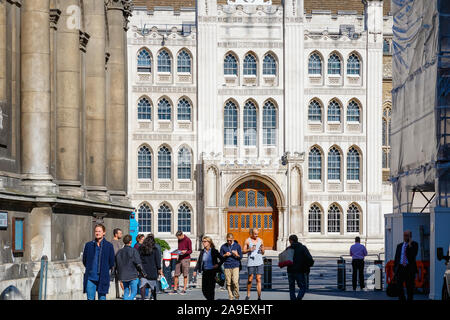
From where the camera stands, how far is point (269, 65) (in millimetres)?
61781

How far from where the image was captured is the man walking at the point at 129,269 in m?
18.6

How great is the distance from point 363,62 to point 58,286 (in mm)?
44497

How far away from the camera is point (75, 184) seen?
75.2 ft

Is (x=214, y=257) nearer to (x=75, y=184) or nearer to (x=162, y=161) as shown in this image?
(x=75, y=184)

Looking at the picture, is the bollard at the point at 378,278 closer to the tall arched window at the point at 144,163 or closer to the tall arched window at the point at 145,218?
the tall arched window at the point at 145,218

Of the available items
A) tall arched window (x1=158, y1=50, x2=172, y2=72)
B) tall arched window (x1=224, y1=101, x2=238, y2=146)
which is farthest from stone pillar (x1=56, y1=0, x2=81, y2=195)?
tall arched window (x1=224, y1=101, x2=238, y2=146)

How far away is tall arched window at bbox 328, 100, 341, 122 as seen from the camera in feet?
203

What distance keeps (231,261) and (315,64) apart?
39.7m

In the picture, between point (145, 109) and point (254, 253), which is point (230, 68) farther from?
point (254, 253)

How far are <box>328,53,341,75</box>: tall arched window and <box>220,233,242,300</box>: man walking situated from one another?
39.4 meters

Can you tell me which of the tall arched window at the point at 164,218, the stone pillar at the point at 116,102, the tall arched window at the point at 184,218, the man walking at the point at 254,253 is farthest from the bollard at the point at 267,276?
the tall arched window at the point at 164,218

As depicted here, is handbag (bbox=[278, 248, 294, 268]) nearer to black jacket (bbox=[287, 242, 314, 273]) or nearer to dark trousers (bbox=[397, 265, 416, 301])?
black jacket (bbox=[287, 242, 314, 273])

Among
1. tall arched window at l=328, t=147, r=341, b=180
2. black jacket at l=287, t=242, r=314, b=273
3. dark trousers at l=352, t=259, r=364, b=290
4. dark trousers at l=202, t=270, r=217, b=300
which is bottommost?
dark trousers at l=352, t=259, r=364, b=290
